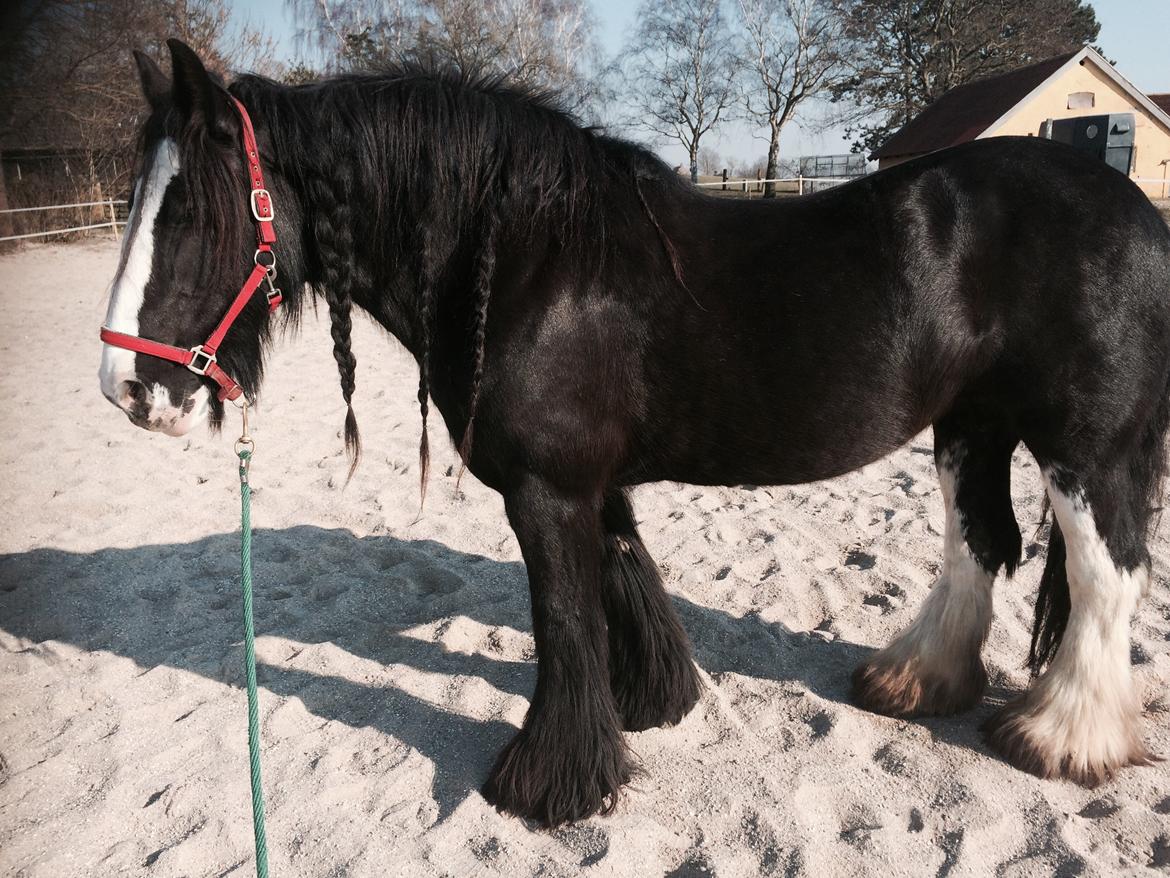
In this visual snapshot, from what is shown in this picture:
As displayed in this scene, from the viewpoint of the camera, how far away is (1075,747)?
2.32m

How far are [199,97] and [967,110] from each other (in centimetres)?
2928

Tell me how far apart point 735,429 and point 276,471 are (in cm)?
384

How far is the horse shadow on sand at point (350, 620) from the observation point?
273 centimetres

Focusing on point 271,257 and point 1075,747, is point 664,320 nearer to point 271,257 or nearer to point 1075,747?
point 271,257

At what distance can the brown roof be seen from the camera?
24.2 m

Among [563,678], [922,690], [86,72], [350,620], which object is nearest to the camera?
[563,678]

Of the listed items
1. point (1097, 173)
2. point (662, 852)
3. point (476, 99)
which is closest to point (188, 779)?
point (662, 852)

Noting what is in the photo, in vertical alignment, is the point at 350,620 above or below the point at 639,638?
below

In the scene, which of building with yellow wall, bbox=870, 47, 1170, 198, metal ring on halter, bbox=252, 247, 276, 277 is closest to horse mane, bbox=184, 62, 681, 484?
metal ring on halter, bbox=252, 247, 276, 277

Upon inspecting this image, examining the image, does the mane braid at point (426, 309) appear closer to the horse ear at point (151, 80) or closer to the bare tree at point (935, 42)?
the horse ear at point (151, 80)

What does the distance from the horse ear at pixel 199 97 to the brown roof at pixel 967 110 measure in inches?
996

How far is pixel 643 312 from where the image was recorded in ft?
7.11

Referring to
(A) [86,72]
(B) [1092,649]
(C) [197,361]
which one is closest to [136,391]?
(C) [197,361]

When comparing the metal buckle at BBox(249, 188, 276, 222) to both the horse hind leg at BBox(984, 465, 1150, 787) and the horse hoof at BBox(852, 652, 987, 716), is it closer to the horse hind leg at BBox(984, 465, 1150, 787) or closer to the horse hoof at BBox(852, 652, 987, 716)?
the horse hind leg at BBox(984, 465, 1150, 787)
